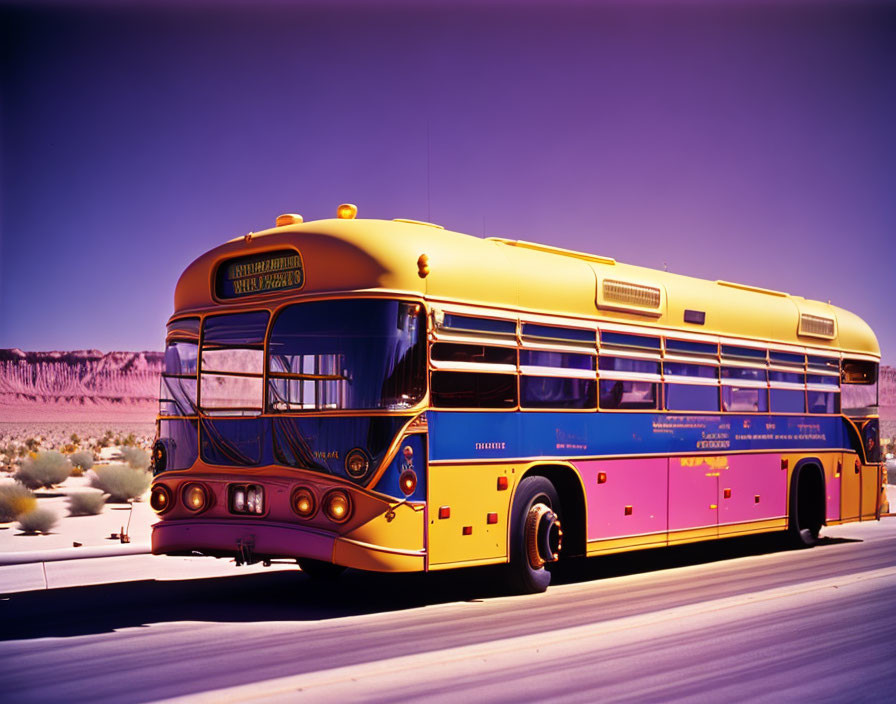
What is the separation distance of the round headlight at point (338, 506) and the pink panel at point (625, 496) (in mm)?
3175

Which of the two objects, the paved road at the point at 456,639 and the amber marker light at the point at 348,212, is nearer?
the paved road at the point at 456,639

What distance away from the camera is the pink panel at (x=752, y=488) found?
14203 mm

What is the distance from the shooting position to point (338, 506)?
368 inches

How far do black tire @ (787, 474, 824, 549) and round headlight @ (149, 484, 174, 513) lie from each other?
9.32 m

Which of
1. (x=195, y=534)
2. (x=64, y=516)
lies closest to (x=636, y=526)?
(x=195, y=534)

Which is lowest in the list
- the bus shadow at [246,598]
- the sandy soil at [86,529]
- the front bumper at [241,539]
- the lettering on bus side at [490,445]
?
the sandy soil at [86,529]

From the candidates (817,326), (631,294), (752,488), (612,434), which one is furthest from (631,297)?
(817,326)

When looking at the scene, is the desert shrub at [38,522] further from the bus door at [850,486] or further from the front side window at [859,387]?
the front side window at [859,387]

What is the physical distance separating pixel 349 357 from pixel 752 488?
7.41m

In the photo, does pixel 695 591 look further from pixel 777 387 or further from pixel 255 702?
pixel 255 702

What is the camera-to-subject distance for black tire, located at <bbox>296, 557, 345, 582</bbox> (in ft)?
39.4

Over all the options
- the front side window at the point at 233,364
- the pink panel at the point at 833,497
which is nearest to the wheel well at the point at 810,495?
the pink panel at the point at 833,497

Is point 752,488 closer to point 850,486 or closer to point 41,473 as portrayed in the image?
point 850,486

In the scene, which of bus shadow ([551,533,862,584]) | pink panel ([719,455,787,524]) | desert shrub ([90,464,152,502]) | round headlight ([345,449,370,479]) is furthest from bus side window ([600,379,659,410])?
desert shrub ([90,464,152,502])
